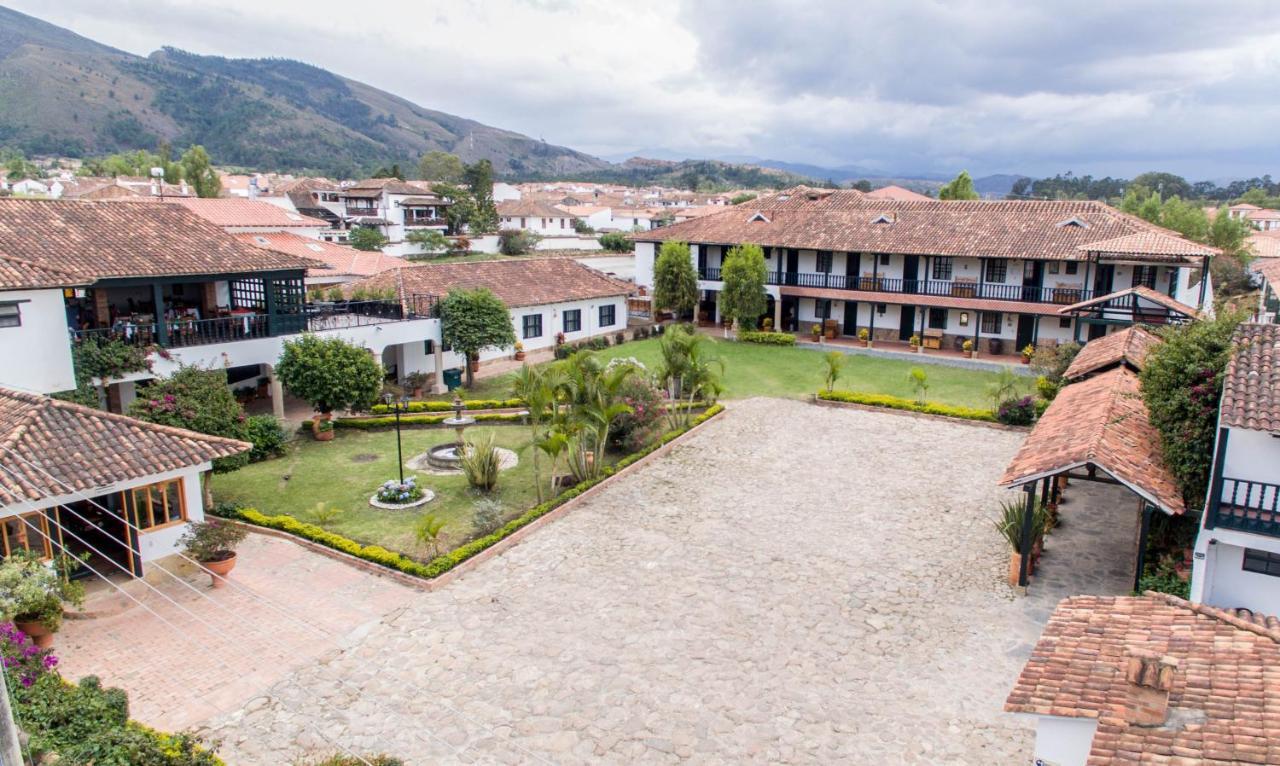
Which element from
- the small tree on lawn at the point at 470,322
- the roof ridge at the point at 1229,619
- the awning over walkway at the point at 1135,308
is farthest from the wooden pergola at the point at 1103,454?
the small tree on lawn at the point at 470,322

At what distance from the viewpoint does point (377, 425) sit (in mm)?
24250

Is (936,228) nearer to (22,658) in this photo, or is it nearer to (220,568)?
(220,568)

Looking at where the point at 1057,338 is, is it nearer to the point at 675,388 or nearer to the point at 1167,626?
the point at 675,388

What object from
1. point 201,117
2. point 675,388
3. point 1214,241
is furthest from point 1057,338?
point 201,117

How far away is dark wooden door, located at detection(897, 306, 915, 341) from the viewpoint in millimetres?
37062

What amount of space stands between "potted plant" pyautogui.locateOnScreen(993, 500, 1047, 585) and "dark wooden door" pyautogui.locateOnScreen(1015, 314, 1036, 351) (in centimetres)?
2151

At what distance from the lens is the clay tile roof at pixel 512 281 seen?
30.2m

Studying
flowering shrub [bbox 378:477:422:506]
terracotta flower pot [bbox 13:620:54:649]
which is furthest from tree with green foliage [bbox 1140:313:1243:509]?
terracotta flower pot [bbox 13:620:54:649]

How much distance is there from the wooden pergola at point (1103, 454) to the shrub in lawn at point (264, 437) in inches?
685

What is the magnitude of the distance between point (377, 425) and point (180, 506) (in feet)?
32.1

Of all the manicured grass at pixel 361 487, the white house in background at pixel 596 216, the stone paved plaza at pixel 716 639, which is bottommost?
the stone paved plaza at pixel 716 639

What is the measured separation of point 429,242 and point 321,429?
→ 3923 cm

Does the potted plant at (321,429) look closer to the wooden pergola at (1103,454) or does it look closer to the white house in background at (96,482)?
the white house in background at (96,482)

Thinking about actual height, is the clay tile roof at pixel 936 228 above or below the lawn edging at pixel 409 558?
above
